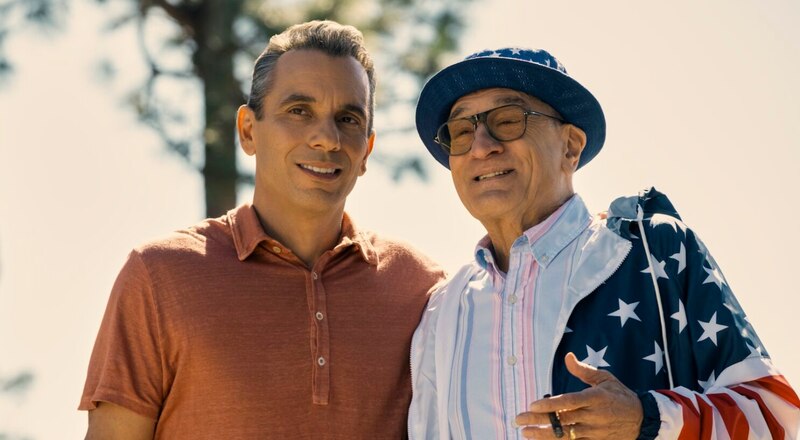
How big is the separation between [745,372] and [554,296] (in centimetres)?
69

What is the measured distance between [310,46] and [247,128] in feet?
1.32

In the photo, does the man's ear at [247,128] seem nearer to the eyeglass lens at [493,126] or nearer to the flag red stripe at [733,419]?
the eyeglass lens at [493,126]

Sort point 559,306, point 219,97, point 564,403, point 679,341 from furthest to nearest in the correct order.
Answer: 1. point 219,97
2. point 559,306
3. point 679,341
4. point 564,403

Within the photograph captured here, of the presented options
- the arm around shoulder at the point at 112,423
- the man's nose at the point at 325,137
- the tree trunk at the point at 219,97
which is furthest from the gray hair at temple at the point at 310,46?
the tree trunk at the point at 219,97

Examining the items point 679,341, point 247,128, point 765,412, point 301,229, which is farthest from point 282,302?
point 765,412

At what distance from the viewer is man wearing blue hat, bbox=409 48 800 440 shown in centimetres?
308

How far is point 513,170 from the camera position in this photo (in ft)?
12.7

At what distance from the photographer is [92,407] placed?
146 inches

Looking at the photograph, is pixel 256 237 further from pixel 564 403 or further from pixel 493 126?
pixel 564 403

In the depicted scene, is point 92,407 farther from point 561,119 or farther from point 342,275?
point 561,119

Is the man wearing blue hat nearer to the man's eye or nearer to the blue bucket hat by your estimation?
the blue bucket hat

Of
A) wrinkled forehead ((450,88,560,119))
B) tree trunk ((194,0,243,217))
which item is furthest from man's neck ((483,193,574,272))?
tree trunk ((194,0,243,217))

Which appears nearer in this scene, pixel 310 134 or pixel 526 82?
pixel 526 82

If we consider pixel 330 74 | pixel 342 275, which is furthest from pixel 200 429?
pixel 330 74
